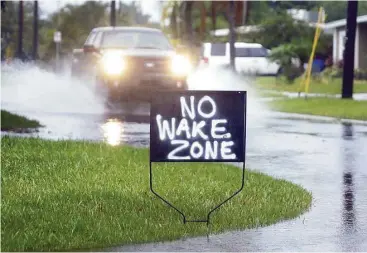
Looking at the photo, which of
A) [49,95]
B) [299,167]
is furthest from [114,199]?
[49,95]

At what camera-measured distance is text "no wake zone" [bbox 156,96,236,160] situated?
9672 millimetres

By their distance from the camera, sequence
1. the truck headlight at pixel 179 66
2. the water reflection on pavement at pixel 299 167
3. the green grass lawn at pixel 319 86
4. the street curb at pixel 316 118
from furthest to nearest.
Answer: the green grass lawn at pixel 319 86
the truck headlight at pixel 179 66
the street curb at pixel 316 118
the water reflection on pavement at pixel 299 167

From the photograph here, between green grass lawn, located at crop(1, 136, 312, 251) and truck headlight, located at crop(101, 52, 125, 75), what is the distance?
11.1 m

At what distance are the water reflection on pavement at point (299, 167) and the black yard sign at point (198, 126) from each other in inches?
30.8

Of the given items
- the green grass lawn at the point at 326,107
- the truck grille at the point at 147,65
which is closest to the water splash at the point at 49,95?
the truck grille at the point at 147,65

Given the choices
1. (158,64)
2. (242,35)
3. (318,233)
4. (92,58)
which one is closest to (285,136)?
(158,64)

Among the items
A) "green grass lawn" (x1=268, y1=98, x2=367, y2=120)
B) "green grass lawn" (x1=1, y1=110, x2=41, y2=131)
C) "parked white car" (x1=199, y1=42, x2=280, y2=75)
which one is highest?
"green grass lawn" (x1=1, y1=110, x2=41, y2=131)

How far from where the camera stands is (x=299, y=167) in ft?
48.8

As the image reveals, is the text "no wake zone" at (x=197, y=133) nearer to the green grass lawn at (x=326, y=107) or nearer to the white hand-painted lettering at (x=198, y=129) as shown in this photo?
the white hand-painted lettering at (x=198, y=129)

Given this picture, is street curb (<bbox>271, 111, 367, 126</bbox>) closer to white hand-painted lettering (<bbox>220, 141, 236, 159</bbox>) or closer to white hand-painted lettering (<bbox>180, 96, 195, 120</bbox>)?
white hand-painted lettering (<bbox>220, 141, 236, 159</bbox>)

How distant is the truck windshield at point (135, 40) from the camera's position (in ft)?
88.8

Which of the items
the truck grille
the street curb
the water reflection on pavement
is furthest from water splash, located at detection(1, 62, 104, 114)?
the street curb

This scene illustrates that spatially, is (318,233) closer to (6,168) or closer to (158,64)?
(6,168)

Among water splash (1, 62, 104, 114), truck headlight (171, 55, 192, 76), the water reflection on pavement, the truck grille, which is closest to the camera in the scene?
the water reflection on pavement
